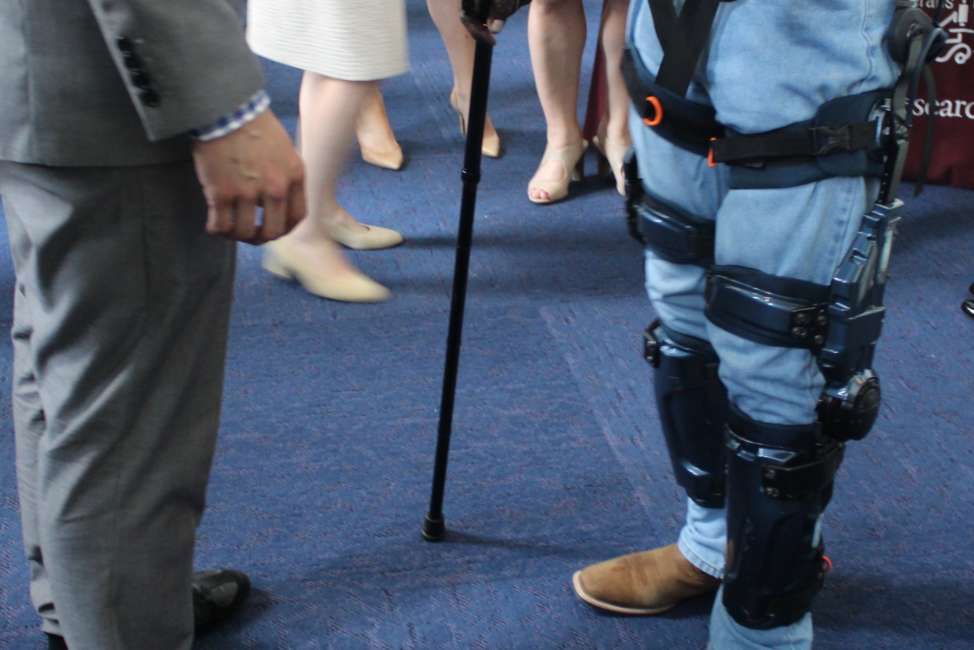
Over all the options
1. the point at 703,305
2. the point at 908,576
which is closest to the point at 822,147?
the point at 703,305

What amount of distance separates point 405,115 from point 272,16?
1258 millimetres

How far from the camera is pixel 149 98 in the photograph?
33.8 inches

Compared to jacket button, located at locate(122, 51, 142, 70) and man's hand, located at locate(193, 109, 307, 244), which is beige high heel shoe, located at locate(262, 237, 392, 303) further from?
jacket button, located at locate(122, 51, 142, 70)

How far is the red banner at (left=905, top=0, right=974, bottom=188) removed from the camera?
268 centimetres

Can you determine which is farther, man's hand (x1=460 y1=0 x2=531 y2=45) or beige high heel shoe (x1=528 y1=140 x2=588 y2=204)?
beige high heel shoe (x1=528 y1=140 x2=588 y2=204)

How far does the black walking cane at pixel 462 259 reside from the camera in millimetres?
1294

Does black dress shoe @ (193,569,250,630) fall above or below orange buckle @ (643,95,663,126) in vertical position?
below

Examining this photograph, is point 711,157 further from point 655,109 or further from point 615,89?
point 615,89

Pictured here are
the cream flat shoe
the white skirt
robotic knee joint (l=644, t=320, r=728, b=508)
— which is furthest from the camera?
the cream flat shoe

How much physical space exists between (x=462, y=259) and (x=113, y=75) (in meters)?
0.59

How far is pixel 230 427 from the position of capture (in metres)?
1.89

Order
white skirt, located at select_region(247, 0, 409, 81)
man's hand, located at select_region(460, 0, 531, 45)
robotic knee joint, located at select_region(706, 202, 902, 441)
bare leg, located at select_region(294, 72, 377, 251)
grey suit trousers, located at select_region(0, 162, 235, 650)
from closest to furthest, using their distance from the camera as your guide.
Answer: grey suit trousers, located at select_region(0, 162, 235, 650) < robotic knee joint, located at select_region(706, 202, 902, 441) < man's hand, located at select_region(460, 0, 531, 45) < white skirt, located at select_region(247, 0, 409, 81) < bare leg, located at select_region(294, 72, 377, 251)

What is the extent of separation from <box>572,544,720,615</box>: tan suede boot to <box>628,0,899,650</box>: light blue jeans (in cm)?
40

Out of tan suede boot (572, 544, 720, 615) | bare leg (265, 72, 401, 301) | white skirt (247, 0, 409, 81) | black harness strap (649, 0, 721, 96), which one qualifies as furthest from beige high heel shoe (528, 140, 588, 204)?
black harness strap (649, 0, 721, 96)
